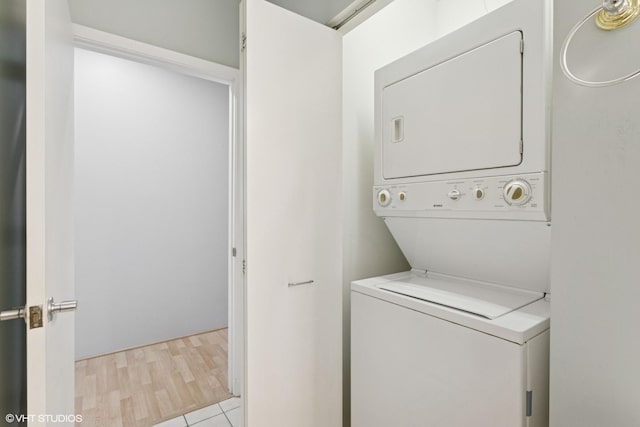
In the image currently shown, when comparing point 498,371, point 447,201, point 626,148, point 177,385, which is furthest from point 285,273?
point 177,385

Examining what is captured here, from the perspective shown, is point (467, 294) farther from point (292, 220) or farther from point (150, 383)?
point (150, 383)

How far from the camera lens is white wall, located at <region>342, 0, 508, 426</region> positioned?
71.9 inches

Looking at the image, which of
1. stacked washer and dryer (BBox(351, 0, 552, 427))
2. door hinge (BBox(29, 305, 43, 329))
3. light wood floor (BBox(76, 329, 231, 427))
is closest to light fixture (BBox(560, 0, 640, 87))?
stacked washer and dryer (BBox(351, 0, 552, 427))

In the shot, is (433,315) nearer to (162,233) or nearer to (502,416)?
(502,416)

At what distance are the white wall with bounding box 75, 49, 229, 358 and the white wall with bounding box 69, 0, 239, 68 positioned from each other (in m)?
1.28

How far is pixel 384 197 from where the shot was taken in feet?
5.17

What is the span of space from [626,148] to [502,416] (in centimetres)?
85

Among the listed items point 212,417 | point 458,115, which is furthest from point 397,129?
point 212,417

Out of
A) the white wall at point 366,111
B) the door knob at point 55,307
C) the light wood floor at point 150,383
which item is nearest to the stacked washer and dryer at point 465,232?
the white wall at point 366,111

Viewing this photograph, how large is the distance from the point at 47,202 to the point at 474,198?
1.43 metres

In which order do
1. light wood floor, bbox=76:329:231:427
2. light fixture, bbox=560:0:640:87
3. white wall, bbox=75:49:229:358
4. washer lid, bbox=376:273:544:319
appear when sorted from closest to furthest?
light fixture, bbox=560:0:640:87 < washer lid, bbox=376:273:544:319 < light wood floor, bbox=76:329:231:427 < white wall, bbox=75:49:229:358

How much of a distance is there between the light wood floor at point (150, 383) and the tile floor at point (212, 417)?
0.17 ft

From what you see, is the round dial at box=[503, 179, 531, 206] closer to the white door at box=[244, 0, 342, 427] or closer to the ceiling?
the white door at box=[244, 0, 342, 427]

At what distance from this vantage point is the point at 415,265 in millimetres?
1705
